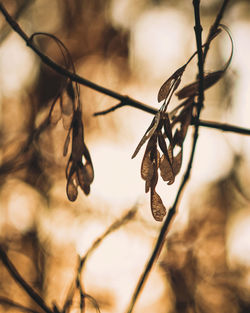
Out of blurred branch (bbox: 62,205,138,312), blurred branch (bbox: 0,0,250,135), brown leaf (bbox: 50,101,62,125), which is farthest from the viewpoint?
brown leaf (bbox: 50,101,62,125)

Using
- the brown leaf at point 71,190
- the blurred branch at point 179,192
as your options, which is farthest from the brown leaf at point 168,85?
the brown leaf at point 71,190

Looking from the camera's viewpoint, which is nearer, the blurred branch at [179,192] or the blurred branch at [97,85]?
the blurred branch at [179,192]

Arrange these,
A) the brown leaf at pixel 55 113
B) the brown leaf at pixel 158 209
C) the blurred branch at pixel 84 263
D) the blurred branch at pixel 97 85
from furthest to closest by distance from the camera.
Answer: the brown leaf at pixel 55 113 → the blurred branch at pixel 84 263 → the blurred branch at pixel 97 85 → the brown leaf at pixel 158 209

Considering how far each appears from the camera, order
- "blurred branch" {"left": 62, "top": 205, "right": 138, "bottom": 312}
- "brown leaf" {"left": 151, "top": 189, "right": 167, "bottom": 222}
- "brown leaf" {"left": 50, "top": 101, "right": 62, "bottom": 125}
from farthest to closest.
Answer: "brown leaf" {"left": 50, "top": 101, "right": 62, "bottom": 125} < "blurred branch" {"left": 62, "top": 205, "right": 138, "bottom": 312} < "brown leaf" {"left": 151, "top": 189, "right": 167, "bottom": 222}

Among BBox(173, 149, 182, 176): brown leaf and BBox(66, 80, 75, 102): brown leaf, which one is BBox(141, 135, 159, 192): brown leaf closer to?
BBox(173, 149, 182, 176): brown leaf

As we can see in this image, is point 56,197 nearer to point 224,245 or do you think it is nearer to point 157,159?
point 224,245

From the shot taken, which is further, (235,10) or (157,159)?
(235,10)

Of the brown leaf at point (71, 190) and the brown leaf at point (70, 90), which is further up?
the brown leaf at point (70, 90)

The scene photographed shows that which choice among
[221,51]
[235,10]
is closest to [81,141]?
[221,51]

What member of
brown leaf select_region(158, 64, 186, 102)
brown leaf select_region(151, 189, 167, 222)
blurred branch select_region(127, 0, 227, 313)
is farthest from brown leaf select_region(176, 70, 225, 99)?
brown leaf select_region(151, 189, 167, 222)

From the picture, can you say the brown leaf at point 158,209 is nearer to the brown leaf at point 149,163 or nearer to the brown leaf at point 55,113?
the brown leaf at point 149,163

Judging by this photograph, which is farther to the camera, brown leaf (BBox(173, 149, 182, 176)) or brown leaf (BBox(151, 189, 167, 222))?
brown leaf (BBox(173, 149, 182, 176))
